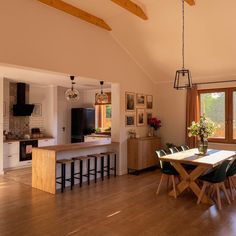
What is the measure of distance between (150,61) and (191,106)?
1652mm

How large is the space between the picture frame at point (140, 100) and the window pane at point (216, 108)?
159cm

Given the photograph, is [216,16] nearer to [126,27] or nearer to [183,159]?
[126,27]

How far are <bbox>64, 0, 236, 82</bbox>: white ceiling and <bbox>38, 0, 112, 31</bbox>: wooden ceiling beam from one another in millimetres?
103

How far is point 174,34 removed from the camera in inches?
211

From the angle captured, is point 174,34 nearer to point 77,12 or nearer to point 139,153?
point 77,12

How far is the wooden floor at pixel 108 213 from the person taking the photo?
313 cm

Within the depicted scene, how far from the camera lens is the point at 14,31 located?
12.9 feet

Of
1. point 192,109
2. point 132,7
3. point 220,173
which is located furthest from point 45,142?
point 220,173

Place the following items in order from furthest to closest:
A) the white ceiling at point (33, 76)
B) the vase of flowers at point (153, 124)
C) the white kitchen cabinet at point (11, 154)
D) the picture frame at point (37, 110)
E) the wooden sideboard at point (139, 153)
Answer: the picture frame at point (37, 110) < the vase of flowers at point (153, 124) < the white kitchen cabinet at point (11, 154) < the wooden sideboard at point (139, 153) < the white ceiling at point (33, 76)

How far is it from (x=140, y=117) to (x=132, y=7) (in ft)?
9.98

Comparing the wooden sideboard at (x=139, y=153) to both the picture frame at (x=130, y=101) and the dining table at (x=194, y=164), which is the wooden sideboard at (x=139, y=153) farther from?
the dining table at (x=194, y=164)

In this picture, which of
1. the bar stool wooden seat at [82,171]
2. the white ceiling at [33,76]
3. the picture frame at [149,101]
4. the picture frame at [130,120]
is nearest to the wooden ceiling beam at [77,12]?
the white ceiling at [33,76]

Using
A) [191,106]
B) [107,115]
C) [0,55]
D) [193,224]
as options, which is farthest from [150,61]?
[193,224]

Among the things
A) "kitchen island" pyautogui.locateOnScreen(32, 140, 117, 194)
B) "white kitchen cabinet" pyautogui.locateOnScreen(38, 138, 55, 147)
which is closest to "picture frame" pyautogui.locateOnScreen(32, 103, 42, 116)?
"white kitchen cabinet" pyautogui.locateOnScreen(38, 138, 55, 147)
